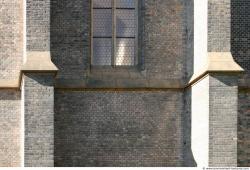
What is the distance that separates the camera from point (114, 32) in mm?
14469

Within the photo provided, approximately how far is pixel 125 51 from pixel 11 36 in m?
2.86

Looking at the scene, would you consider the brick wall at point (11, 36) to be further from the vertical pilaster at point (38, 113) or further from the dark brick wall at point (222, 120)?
the dark brick wall at point (222, 120)

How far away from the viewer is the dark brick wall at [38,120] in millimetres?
12414

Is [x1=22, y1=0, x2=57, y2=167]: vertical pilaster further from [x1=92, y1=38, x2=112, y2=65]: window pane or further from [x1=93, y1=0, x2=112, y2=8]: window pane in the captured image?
[x1=93, y1=0, x2=112, y2=8]: window pane

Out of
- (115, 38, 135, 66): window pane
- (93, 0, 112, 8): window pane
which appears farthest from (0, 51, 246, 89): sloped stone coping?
(93, 0, 112, 8): window pane

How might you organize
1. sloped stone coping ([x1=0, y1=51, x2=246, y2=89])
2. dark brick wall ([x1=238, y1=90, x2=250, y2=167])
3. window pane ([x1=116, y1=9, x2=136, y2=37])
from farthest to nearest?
window pane ([x1=116, y1=9, x2=136, y2=37]) → dark brick wall ([x1=238, y1=90, x2=250, y2=167]) → sloped stone coping ([x1=0, y1=51, x2=246, y2=89])

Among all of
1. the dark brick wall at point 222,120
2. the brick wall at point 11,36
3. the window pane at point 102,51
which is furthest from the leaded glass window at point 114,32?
the dark brick wall at point 222,120

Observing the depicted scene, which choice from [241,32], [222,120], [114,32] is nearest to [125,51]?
[114,32]

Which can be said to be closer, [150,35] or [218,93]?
[218,93]

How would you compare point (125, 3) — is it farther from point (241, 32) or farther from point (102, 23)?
point (241, 32)

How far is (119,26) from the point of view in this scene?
14.5 meters

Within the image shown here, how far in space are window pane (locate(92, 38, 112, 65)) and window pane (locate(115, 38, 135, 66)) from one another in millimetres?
203

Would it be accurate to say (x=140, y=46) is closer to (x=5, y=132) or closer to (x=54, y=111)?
(x=54, y=111)

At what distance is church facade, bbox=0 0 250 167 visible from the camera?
13.7 meters
